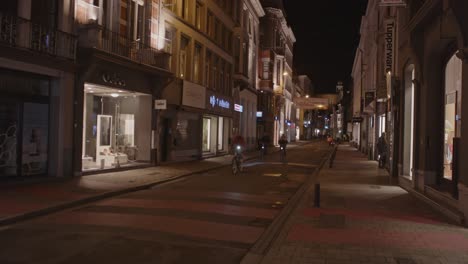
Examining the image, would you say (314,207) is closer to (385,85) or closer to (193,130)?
(385,85)

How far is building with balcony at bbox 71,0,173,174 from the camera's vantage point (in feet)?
57.7

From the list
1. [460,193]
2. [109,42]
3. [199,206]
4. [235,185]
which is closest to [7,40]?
[109,42]

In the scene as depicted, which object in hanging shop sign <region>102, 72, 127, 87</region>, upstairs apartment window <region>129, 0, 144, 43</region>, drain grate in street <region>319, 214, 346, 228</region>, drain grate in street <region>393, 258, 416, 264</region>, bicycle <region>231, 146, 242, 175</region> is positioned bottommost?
drain grate in street <region>393, 258, 416, 264</region>

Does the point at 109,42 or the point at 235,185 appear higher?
the point at 109,42

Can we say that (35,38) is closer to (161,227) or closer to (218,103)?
(161,227)

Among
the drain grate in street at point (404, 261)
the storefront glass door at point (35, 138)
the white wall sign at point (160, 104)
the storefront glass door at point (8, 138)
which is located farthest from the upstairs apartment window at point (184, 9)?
the drain grate in street at point (404, 261)

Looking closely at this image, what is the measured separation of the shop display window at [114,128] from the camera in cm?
2044

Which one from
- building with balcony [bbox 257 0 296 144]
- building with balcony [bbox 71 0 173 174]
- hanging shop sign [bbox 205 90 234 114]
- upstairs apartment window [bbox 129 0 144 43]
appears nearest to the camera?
building with balcony [bbox 71 0 173 174]

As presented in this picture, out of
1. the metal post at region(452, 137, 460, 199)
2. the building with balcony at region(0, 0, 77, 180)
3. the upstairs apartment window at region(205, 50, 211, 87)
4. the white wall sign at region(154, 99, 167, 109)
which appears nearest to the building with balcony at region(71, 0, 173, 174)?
the building with balcony at region(0, 0, 77, 180)

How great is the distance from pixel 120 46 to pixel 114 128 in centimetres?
433

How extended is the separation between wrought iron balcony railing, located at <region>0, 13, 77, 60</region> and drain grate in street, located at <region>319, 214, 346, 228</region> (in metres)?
10.0

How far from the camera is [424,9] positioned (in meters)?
12.7

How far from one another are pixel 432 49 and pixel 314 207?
574cm

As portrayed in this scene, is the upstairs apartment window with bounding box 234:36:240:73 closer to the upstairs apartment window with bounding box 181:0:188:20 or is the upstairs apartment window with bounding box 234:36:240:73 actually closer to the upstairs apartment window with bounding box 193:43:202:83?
the upstairs apartment window with bounding box 193:43:202:83
